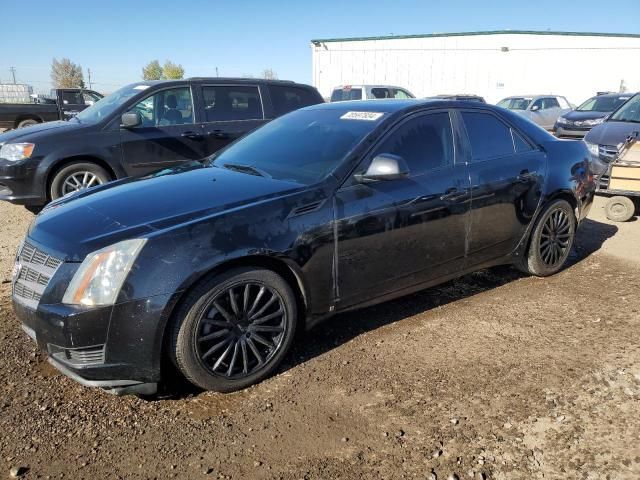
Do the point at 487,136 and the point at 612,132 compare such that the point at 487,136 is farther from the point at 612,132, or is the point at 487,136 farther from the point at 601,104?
the point at 601,104

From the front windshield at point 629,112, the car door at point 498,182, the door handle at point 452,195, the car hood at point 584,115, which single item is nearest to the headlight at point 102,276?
the door handle at point 452,195

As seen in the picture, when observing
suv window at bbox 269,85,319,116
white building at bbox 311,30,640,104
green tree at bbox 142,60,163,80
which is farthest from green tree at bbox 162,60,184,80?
suv window at bbox 269,85,319,116

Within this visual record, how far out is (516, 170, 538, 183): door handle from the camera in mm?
4336

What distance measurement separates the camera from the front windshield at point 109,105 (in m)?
6.80

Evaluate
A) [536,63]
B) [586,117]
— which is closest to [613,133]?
[586,117]

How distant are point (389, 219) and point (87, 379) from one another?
80.2 inches

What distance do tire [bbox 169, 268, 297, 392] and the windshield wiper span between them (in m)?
0.84

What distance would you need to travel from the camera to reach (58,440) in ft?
8.59

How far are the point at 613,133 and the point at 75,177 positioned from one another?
7733 millimetres

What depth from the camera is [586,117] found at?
1544cm

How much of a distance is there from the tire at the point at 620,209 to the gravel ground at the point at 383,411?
3383 mm

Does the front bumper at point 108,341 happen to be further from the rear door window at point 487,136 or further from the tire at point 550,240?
the tire at point 550,240

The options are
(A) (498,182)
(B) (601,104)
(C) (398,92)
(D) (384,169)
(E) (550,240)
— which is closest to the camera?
(D) (384,169)

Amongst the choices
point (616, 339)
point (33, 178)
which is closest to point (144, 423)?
point (616, 339)
